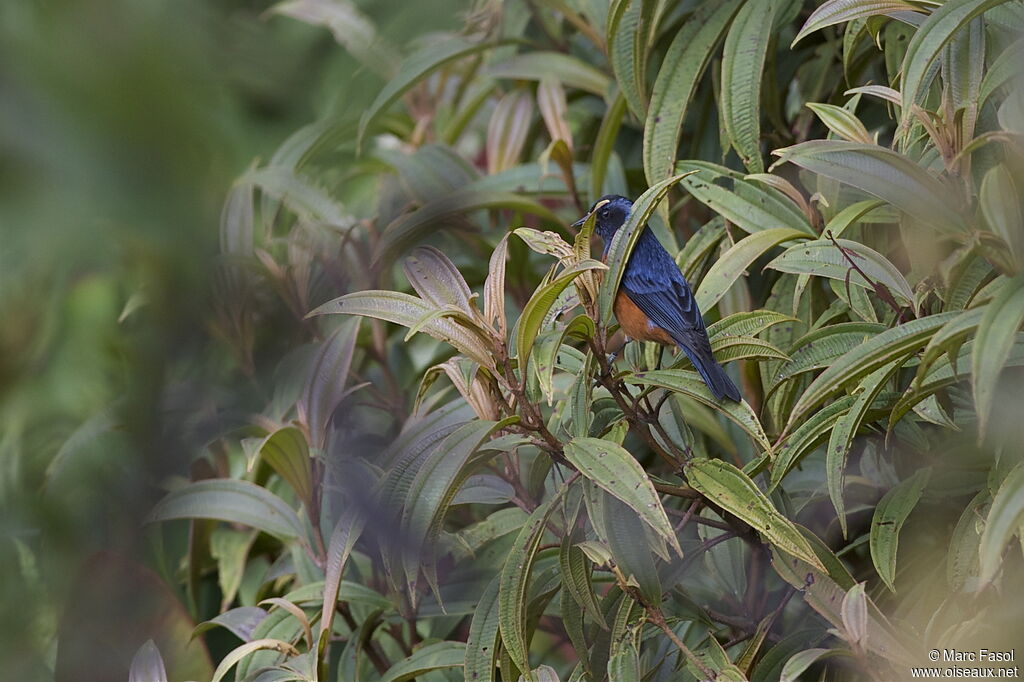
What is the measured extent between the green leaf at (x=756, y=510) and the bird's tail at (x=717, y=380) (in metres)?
0.13

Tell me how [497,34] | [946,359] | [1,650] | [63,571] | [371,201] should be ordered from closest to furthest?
1. [1,650]
2. [63,571]
3. [946,359]
4. [497,34]
5. [371,201]

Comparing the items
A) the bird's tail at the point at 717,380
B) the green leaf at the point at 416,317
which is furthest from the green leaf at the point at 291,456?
the bird's tail at the point at 717,380

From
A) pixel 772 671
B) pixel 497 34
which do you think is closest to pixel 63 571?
pixel 772 671

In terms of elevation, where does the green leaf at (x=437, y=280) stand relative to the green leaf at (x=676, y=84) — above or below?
below

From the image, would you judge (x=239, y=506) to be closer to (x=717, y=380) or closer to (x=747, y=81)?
(x=717, y=380)

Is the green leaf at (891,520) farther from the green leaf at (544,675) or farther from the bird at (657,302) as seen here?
the green leaf at (544,675)

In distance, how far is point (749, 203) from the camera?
6.37ft

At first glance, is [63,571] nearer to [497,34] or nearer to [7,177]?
[7,177]

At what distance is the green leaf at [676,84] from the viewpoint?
6.87ft

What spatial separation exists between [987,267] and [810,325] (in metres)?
0.50

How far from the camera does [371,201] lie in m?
3.29

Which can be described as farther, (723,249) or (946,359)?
(723,249)

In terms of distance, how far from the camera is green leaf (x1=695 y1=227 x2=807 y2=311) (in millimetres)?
1832

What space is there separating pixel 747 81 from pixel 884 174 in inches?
22.8
